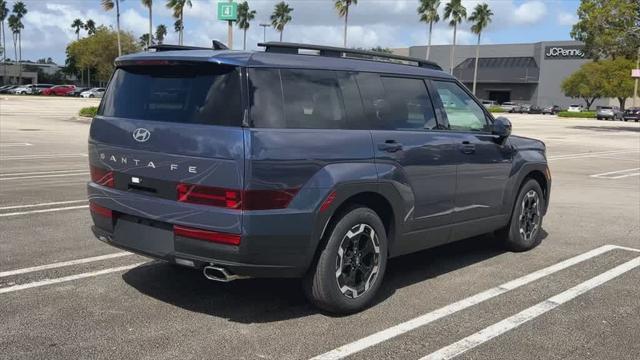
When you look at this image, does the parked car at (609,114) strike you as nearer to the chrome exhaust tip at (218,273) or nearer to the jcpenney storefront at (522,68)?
the jcpenney storefront at (522,68)

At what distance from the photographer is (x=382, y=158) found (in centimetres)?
475

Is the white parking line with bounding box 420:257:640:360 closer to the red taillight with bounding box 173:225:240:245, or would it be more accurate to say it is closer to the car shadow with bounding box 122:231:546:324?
the car shadow with bounding box 122:231:546:324

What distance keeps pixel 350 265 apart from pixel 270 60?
61.5 inches

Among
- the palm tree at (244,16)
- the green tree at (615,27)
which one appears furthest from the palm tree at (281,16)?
the green tree at (615,27)

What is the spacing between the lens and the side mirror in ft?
19.8

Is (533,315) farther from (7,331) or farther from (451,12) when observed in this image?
(451,12)

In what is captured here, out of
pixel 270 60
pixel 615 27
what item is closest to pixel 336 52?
pixel 270 60

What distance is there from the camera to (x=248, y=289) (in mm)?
5250

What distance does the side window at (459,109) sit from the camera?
566 centimetres

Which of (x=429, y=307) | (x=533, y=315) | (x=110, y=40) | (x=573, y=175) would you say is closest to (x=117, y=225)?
(x=429, y=307)

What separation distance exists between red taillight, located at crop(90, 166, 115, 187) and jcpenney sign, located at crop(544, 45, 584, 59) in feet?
336

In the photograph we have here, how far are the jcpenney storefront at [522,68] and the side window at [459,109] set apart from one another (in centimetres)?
9911

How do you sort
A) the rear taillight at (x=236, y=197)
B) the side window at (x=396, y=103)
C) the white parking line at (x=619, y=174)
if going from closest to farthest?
1. the rear taillight at (x=236, y=197)
2. the side window at (x=396, y=103)
3. the white parking line at (x=619, y=174)

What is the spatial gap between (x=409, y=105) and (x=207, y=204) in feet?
6.51
